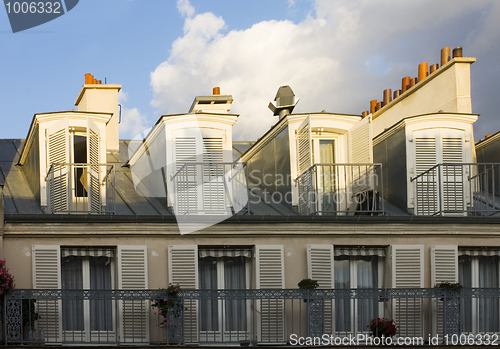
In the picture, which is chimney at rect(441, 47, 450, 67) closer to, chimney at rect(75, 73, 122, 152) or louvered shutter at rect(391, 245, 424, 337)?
louvered shutter at rect(391, 245, 424, 337)

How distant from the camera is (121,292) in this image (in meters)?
13.7

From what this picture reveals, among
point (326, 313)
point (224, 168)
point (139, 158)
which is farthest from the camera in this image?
point (139, 158)

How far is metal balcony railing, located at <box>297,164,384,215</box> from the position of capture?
15.9 m

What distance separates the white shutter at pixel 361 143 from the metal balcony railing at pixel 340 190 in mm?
192

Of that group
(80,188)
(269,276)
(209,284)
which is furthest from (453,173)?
(80,188)

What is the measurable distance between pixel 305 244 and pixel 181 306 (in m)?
2.74

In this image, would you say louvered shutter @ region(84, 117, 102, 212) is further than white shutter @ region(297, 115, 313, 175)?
No

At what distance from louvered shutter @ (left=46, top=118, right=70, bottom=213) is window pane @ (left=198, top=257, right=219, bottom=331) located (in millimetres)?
2867

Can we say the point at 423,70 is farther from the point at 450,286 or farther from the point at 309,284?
the point at 309,284

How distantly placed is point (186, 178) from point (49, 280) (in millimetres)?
3449

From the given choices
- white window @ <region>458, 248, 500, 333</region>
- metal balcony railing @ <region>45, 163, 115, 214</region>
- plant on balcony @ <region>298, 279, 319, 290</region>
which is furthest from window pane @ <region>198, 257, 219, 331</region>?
white window @ <region>458, 248, 500, 333</region>

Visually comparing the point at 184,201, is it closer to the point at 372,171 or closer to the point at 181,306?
the point at 181,306

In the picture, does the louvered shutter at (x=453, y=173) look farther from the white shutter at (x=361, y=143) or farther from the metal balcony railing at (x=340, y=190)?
the white shutter at (x=361, y=143)

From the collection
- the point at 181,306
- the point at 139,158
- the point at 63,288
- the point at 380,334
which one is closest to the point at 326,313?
the point at 380,334
